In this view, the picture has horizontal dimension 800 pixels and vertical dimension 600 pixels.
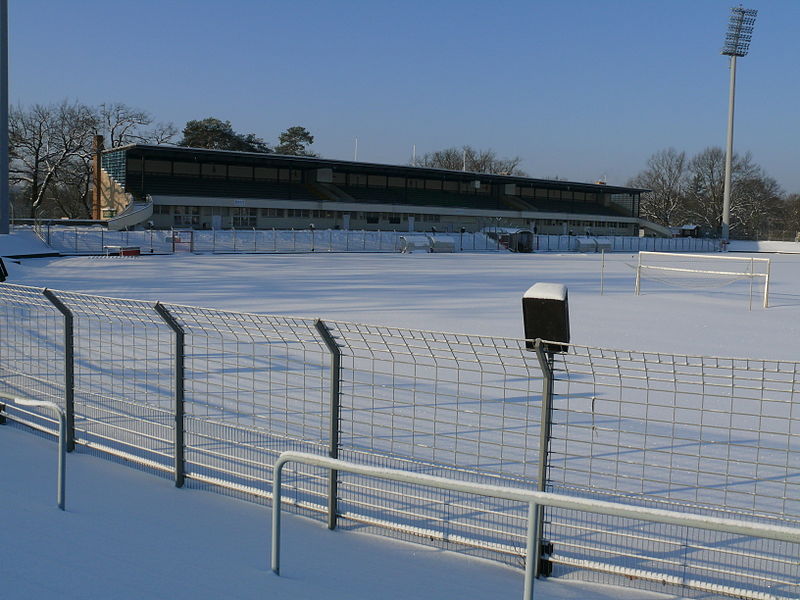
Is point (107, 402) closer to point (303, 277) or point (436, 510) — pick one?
point (436, 510)

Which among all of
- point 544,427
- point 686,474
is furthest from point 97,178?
point 544,427

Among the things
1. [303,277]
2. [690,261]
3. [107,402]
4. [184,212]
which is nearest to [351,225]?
[184,212]

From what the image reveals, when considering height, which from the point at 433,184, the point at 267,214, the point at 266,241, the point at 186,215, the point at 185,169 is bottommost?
the point at 266,241

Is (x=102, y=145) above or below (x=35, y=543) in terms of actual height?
above

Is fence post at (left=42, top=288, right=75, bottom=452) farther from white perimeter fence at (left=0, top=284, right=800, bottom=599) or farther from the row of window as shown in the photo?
the row of window

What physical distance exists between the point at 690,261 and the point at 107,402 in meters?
46.9

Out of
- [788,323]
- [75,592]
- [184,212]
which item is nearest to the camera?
[75,592]

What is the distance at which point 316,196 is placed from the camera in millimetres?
65500

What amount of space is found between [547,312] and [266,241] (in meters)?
42.8

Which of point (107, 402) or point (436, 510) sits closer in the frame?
point (436, 510)

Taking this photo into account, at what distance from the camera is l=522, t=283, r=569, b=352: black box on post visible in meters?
9.12

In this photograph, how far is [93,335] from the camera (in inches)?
455

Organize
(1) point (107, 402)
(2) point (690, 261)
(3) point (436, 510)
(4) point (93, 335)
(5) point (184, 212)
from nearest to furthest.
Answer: (3) point (436, 510), (1) point (107, 402), (4) point (93, 335), (2) point (690, 261), (5) point (184, 212)

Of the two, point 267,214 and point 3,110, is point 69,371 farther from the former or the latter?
point 267,214
